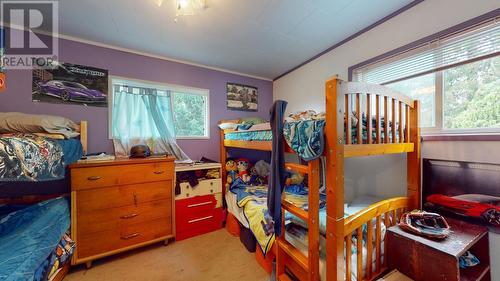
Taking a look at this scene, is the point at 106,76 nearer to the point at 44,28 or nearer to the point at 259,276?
the point at 44,28

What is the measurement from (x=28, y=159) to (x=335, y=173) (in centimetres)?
201

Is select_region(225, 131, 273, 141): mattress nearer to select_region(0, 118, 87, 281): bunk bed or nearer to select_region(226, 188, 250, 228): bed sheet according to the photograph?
select_region(226, 188, 250, 228): bed sheet

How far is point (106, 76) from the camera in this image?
92.0 inches

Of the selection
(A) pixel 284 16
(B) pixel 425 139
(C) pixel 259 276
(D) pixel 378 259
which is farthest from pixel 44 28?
(B) pixel 425 139

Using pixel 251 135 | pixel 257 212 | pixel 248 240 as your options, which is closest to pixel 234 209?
pixel 248 240

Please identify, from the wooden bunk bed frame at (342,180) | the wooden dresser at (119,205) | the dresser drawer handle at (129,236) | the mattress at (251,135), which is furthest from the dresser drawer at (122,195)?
the wooden bunk bed frame at (342,180)

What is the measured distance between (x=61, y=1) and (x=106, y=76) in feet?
2.84

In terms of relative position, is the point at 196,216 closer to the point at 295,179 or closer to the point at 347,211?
the point at 295,179

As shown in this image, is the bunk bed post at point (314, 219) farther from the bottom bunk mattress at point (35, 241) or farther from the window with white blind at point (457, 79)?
the bottom bunk mattress at point (35, 241)

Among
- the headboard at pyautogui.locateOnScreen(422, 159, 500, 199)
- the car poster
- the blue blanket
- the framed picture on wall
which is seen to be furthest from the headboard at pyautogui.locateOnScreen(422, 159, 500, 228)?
the car poster

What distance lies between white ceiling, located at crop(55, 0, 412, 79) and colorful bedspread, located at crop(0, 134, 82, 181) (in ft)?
4.14

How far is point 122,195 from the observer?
6.23 ft

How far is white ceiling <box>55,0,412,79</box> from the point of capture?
1.65 m

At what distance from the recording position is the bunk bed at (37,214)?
114 cm
